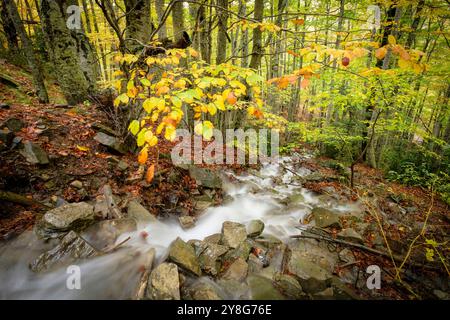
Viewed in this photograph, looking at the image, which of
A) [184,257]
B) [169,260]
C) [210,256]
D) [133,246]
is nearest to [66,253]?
[133,246]

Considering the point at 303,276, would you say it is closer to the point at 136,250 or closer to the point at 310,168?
the point at 136,250

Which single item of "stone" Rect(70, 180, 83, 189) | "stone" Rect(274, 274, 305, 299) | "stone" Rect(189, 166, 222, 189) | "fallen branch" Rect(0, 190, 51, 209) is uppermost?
"fallen branch" Rect(0, 190, 51, 209)

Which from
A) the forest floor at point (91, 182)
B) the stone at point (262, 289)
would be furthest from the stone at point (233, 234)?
the forest floor at point (91, 182)

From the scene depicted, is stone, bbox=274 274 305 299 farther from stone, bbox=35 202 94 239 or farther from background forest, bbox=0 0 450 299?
stone, bbox=35 202 94 239

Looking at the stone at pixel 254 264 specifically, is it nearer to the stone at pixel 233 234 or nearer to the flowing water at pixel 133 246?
the stone at pixel 233 234

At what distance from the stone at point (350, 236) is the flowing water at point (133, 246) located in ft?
2.69

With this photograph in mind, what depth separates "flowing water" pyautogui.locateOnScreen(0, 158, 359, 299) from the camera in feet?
8.96

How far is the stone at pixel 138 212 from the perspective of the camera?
3.78 meters

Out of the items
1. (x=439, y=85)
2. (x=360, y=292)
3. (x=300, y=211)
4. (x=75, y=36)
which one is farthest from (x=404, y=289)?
(x=439, y=85)

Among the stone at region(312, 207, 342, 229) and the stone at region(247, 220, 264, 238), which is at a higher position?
the stone at region(247, 220, 264, 238)

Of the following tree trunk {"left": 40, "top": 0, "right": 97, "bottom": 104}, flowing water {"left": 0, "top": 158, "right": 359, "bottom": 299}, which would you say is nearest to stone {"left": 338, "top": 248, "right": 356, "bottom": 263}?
flowing water {"left": 0, "top": 158, "right": 359, "bottom": 299}

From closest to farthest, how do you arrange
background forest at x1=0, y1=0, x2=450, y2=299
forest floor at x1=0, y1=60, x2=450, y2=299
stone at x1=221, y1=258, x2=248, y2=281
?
background forest at x1=0, y1=0, x2=450, y2=299 < stone at x1=221, y1=258, x2=248, y2=281 < forest floor at x1=0, y1=60, x2=450, y2=299

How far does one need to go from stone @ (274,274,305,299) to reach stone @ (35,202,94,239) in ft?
9.89

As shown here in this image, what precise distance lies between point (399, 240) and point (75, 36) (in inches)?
348
